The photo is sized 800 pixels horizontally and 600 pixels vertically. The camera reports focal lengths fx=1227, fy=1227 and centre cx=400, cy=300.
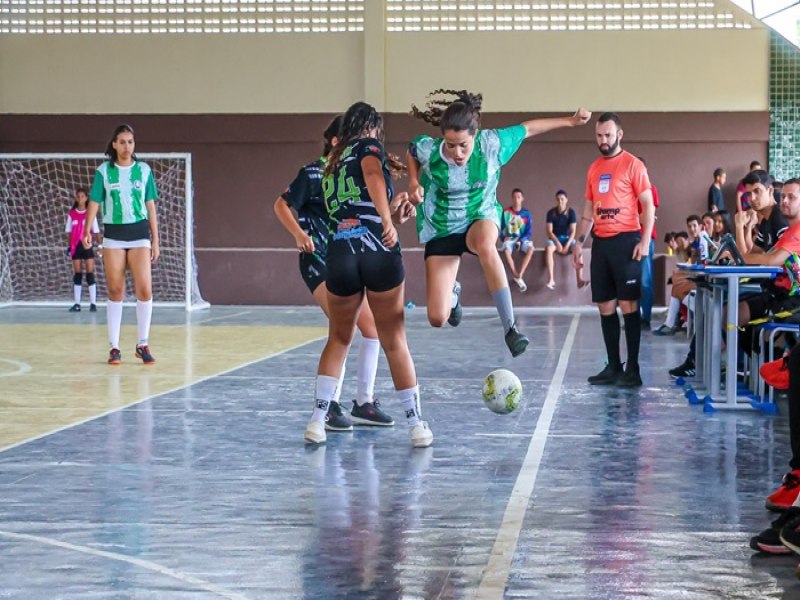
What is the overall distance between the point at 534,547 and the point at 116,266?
22.9 feet

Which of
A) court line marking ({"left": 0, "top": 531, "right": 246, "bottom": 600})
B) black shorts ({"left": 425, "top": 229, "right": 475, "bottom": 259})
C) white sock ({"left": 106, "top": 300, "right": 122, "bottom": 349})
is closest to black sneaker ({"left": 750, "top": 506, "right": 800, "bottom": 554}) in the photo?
court line marking ({"left": 0, "top": 531, "right": 246, "bottom": 600})

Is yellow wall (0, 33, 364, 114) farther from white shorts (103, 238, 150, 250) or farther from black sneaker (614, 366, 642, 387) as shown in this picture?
black sneaker (614, 366, 642, 387)

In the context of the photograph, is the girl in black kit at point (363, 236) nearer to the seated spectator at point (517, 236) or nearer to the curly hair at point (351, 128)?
the curly hair at point (351, 128)

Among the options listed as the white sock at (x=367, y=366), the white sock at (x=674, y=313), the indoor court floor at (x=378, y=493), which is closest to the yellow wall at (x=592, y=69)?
the white sock at (x=674, y=313)

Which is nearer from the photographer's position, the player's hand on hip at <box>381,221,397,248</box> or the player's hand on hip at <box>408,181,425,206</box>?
the player's hand on hip at <box>381,221,397,248</box>

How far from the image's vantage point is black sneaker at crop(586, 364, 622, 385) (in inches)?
373

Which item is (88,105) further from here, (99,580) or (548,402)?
(99,580)

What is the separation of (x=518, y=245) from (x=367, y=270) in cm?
1537

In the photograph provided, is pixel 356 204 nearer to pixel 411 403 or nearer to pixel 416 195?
pixel 416 195

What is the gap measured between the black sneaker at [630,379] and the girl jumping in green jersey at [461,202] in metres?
2.20

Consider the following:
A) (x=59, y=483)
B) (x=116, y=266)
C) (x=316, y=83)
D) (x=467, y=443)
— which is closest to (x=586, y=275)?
(x=316, y=83)

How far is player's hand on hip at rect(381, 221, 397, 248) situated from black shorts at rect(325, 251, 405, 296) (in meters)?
0.06

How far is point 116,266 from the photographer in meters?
10.7

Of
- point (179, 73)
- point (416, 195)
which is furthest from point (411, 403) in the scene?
point (179, 73)
